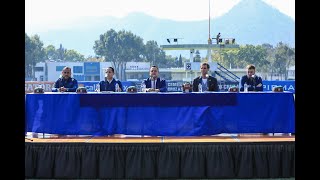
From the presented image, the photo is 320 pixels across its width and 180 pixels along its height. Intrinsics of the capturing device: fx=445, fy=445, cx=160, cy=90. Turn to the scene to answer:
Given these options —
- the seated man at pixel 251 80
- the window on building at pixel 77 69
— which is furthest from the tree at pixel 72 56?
the seated man at pixel 251 80

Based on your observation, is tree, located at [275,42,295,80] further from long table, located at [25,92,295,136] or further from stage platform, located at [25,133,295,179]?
stage platform, located at [25,133,295,179]

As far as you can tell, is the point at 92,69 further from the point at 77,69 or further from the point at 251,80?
the point at 251,80

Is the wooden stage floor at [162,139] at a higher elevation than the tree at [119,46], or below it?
below

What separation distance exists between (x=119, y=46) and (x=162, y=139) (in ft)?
260

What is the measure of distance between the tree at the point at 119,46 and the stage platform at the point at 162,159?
3055 inches

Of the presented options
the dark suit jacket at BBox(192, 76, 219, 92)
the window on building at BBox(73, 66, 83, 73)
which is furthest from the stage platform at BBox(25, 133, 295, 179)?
the window on building at BBox(73, 66, 83, 73)

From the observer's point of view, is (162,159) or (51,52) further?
(51,52)

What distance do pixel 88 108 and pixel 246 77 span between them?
8.53ft

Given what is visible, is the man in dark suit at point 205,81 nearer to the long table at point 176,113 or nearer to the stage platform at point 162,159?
the long table at point 176,113

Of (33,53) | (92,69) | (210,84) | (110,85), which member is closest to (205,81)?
(210,84)

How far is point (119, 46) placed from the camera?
276ft

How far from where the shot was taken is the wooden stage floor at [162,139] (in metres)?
5.57

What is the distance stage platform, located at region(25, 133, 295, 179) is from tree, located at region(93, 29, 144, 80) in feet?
255
